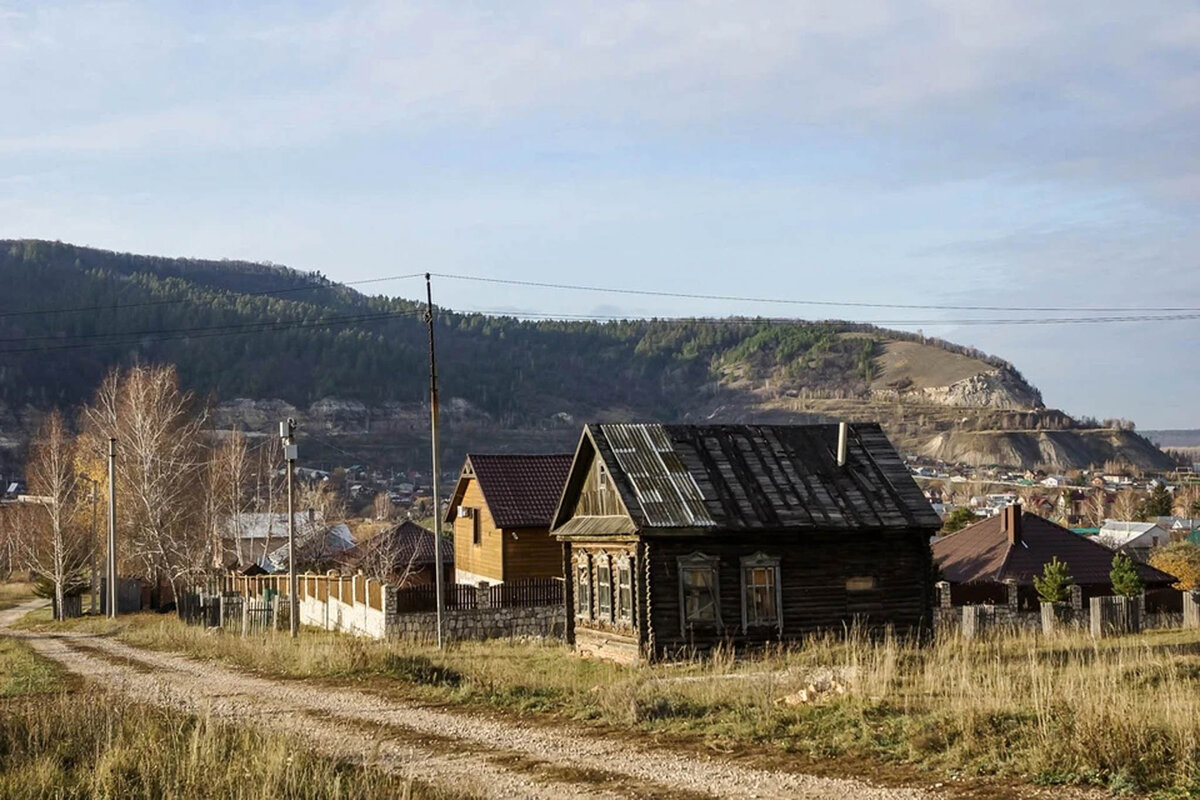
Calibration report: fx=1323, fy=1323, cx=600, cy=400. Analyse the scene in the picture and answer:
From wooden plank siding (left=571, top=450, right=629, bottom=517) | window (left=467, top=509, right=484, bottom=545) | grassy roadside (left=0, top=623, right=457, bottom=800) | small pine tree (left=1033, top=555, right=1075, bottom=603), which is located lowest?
small pine tree (left=1033, top=555, right=1075, bottom=603)

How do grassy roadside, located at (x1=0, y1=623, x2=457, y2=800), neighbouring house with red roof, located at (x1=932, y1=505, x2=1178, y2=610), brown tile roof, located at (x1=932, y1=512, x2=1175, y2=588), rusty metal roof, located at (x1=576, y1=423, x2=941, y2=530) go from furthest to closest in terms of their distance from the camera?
1. brown tile roof, located at (x1=932, y1=512, x2=1175, y2=588)
2. neighbouring house with red roof, located at (x1=932, y1=505, x2=1178, y2=610)
3. rusty metal roof, located at (x1=576, y1=423, x2=941, y2=530)
4. grassy roadside, located at (x1=0, y1=623, x2=457, y2=800)

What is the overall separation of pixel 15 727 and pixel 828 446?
20.8 m

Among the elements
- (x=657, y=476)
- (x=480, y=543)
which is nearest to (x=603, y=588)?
(x=657, y=476)

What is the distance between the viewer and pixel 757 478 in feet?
102

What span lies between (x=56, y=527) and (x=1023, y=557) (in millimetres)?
41669

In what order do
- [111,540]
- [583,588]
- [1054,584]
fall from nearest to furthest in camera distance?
[583,588] → [1054,584] → [111,540]

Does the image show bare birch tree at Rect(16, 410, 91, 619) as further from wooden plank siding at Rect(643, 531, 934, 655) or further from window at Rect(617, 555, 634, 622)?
wooden plank siding at Rect(643, 531, 934, 655)

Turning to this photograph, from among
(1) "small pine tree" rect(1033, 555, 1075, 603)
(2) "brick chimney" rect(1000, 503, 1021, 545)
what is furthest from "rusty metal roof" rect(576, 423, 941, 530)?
(2) "brick chimney" rect(1000, 503, 1021, 545)

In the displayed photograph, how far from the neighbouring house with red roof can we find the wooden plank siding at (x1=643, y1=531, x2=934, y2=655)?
15197 mm

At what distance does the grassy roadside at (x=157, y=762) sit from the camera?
43.1 ft

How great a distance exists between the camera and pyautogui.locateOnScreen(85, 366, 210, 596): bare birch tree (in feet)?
184

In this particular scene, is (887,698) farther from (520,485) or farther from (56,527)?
(56,527)

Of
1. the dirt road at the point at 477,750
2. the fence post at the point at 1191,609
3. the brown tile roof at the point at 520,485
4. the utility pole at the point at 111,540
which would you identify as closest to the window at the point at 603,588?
the dirt road at the point at 477,750

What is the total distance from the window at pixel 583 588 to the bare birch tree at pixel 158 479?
27.2 meters
